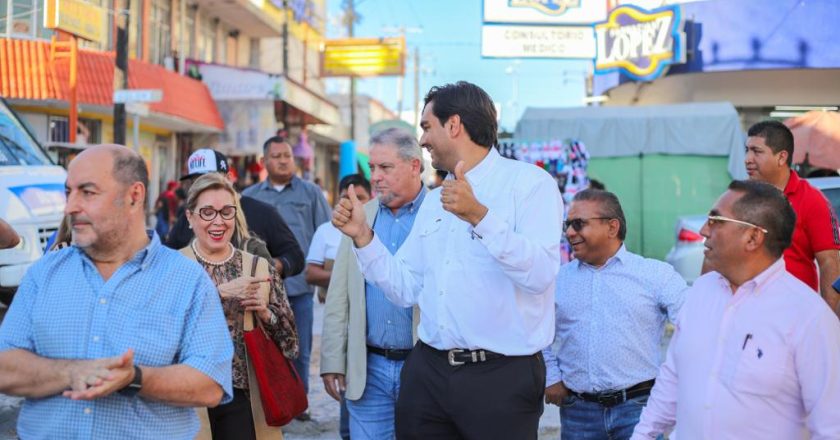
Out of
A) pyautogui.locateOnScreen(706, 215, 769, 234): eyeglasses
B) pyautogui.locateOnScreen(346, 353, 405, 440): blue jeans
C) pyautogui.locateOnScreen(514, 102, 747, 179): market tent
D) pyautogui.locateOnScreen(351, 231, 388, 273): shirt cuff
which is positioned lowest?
pyautogui.locateOnScreen(346, 353, 405, 440): blue jeans

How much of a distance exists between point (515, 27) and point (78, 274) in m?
21.8

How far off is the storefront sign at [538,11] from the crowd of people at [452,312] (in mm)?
18779

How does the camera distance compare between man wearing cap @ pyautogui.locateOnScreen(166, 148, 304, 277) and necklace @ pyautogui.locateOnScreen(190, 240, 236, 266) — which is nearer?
necklace @ pyautogui.locateOnScreen(190, 240, 236, 266)

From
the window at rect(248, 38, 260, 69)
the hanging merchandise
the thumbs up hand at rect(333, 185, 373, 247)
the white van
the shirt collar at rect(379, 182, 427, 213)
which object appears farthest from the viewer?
the window at rect(248, 38, 260, 69)

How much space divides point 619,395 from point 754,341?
1.41m

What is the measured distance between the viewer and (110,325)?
3.09 m

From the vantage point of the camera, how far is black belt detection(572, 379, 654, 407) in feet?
14.7

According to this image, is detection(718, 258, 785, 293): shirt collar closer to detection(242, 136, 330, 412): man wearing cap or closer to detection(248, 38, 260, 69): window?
detection(242, 136, 330, 412): man wearing cap

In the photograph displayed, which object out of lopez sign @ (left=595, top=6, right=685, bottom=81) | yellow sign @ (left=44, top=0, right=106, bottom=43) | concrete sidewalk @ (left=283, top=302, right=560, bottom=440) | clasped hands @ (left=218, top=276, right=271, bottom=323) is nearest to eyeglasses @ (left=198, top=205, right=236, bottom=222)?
clasped hands @ (left=218, top=276, right=271, bottom=323)

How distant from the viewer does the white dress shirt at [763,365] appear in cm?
305

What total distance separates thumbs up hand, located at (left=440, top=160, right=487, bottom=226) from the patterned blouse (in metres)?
1.50

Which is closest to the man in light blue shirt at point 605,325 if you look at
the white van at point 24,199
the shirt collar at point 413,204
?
the shirt collar at point 413,204

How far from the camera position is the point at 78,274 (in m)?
3.16

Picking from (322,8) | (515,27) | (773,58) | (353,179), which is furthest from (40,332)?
(322,8)
